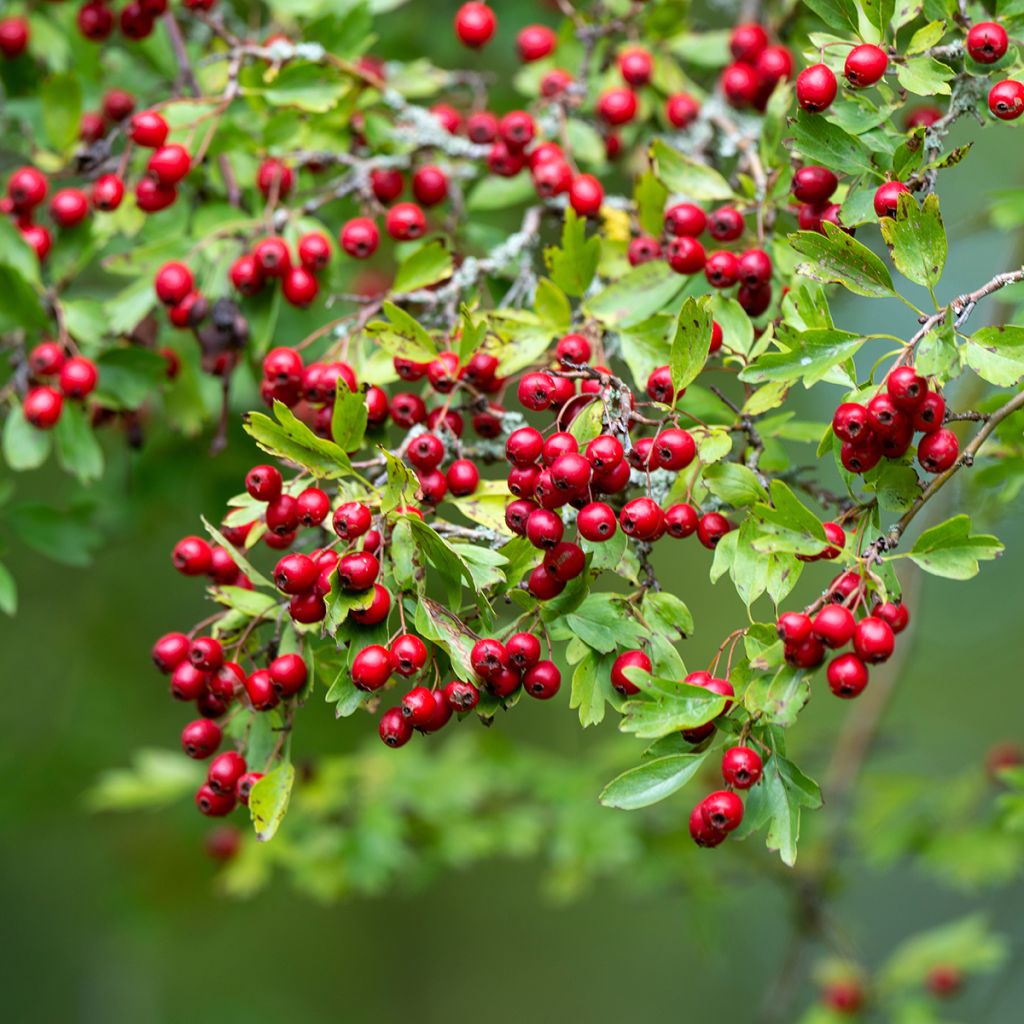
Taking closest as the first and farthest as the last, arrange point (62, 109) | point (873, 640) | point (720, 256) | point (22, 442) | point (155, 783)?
point (873, 640) → point (720, 256) → point (22, 442) → point (62, 109) → point (155, 783)

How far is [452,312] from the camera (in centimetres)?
187

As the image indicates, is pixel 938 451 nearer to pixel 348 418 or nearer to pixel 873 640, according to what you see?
pixel 873 640

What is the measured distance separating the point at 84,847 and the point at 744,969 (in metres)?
4.90

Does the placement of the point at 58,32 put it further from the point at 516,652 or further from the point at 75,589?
the point at 75,589

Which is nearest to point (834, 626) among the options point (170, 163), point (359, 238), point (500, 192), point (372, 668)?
point (372, 668)

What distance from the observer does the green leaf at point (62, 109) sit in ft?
7.54

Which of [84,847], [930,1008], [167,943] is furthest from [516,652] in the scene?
[84,847]

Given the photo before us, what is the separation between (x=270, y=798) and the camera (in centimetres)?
147

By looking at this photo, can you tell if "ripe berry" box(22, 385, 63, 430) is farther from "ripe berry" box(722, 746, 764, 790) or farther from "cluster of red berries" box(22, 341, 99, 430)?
"ripe berry" box(722, 746, 764, 790)

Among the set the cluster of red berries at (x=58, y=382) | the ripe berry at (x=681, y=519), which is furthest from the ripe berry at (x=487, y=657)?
the cluster of red berries at (x=58, y=382)

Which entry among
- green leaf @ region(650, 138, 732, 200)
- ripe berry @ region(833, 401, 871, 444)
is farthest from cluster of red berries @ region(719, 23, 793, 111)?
ripe berry @ region(833, 401, 871, 444)

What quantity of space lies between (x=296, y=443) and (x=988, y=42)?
107 cm

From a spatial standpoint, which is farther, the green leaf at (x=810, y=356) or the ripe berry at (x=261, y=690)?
the ripe berry at (x=261, y=690)

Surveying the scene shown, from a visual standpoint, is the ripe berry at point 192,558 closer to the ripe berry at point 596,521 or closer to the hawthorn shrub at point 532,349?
the hawthorn shrub at point 532,349
